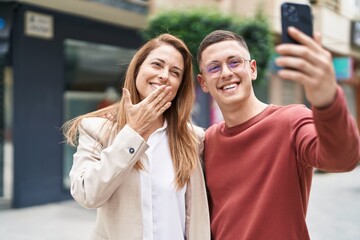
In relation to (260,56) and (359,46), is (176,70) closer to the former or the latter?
(260,56)

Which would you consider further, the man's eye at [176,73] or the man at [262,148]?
the man's eye at [176,73]

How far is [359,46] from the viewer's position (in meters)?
15.6

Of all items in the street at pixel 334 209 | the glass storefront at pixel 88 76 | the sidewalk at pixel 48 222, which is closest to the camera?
the sidewalk at pixel 48 222

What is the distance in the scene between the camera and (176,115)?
2557mm

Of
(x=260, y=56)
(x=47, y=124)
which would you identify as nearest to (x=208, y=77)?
(x=260, y=56)

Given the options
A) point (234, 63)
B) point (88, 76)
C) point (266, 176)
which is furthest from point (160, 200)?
point (88, 76)

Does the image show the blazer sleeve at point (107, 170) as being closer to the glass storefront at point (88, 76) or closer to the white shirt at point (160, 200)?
the white shirt at point (160, 200)

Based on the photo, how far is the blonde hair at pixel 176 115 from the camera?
2282 mm

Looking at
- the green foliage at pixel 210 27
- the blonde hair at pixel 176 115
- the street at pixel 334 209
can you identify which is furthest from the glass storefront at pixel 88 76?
the blonde hair at pixel 176 115

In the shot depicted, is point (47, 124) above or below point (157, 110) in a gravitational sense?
below

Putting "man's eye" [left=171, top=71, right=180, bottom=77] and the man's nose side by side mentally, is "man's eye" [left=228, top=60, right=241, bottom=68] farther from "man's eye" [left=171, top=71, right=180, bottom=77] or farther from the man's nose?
"man's eye" [left=171, top=71, right=180, bottom=77]

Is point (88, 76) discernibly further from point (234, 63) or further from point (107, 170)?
point (107, 170)

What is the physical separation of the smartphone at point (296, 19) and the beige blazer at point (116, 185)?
96 cm

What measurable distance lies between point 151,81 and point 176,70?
0.16m
